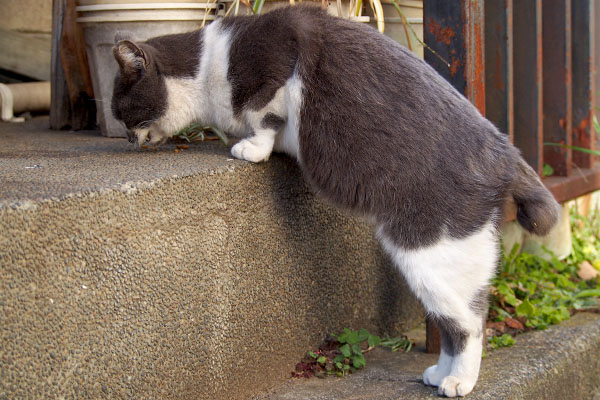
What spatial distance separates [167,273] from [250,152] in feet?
1.71

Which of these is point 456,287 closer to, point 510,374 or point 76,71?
point 510,374

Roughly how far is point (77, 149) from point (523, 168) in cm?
158

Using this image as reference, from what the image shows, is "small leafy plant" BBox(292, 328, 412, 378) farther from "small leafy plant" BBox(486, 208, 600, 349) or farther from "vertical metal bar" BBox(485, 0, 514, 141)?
"vertical metal bar" BBox(485, 0, 514, 141)

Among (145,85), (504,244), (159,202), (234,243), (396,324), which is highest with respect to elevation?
(145,85)

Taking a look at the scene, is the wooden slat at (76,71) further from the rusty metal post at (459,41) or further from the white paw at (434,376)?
the white paw at (434,376)

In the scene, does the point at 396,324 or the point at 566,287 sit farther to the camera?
the point at 566,287

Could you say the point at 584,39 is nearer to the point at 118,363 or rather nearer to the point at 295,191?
the point at 295,191

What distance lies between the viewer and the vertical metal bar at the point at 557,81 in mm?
3127

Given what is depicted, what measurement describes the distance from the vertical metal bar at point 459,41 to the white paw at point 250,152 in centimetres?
76

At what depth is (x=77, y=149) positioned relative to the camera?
8.36 feet

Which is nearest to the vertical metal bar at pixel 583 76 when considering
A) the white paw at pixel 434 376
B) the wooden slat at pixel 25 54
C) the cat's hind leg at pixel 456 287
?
the cat's hind leg at pixel 456 287

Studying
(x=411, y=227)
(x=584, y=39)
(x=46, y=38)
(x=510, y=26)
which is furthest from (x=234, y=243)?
(x=46, y=38)

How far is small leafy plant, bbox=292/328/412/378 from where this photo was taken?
2373 millimetres

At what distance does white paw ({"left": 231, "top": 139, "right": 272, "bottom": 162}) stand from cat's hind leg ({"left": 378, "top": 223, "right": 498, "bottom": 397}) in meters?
0.44
